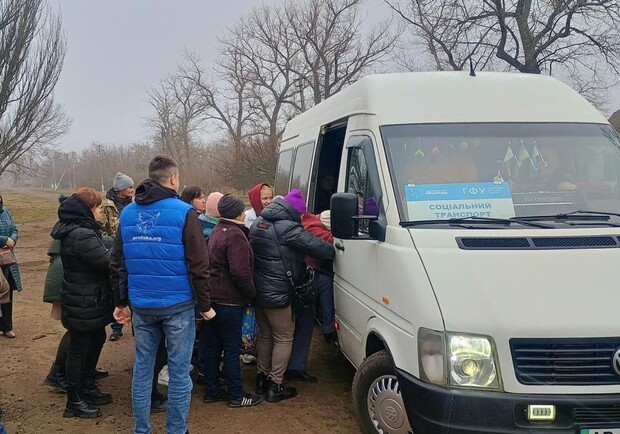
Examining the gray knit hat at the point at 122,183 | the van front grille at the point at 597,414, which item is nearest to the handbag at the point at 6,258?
the gray knit hat at the point at 122,183

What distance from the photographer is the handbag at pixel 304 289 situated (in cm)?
494

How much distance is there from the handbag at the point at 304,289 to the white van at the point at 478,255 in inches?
11.9

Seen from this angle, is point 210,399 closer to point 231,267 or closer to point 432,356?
point 231,267

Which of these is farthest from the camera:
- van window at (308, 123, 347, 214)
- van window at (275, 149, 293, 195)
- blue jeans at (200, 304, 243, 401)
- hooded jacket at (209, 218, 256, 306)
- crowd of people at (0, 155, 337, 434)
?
van window at (275, 149, 293, 195)

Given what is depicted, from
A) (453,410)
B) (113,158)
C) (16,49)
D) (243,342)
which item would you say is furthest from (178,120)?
(453,410)

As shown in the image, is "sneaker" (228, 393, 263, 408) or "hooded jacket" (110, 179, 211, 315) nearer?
"hooded jacket" (110, 179, 211, 315)

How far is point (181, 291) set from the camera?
3.81 meters

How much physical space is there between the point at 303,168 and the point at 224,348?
259 centimetres

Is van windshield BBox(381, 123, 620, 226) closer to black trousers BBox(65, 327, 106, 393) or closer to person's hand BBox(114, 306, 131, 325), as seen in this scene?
person's hand BBox(114, 306, 131, 325)

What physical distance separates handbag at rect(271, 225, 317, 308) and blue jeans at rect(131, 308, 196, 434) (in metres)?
1.21

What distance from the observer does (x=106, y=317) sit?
4.76 metres

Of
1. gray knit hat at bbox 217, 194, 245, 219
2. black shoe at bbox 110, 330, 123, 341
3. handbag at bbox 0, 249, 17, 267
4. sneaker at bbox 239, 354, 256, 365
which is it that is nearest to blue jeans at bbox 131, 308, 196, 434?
gray knit hat at bbox 217, 194, 245, 219

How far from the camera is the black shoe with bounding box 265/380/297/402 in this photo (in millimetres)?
5066

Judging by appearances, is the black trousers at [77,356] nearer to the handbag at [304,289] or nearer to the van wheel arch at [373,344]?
the handbag at [304,289]
